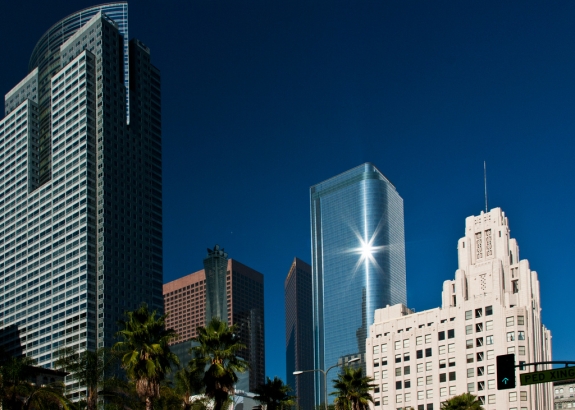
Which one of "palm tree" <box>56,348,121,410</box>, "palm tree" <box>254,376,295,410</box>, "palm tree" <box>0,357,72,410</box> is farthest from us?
"palm tree" <box>254,376,295,410</box>

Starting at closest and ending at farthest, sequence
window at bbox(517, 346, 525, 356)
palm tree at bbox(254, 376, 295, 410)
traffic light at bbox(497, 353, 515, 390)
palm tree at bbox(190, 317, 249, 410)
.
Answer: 1. traffic light at bbox(497, 353, 515, 390)
2. palm tree at bbox(190, 317, 249, 410)
3. palm tree at bbox(254, 376, 295, 410)
4. window at bbox(517, 346, 525, 356)

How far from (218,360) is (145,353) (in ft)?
21.4

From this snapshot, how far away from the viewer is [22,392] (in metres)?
46.5

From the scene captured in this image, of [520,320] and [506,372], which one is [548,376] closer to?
[506,372]

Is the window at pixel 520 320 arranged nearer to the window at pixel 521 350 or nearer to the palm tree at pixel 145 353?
the window at pixel 521 350

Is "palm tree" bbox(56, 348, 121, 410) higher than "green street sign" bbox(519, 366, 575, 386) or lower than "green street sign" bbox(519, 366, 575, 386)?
higher

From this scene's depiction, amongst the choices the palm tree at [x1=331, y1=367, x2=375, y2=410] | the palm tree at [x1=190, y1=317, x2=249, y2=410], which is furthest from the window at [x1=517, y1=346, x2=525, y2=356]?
the palm tree at [x1=190, y1=317, x2=249, y2=410]

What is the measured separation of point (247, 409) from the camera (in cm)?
15600

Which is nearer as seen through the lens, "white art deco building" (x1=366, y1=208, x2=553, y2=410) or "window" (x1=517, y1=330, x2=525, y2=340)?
"window" (x1=517, y1=330, x2=525, y2=340)

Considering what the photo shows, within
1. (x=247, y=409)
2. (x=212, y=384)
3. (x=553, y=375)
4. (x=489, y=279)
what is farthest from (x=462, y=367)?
(x=553, y=375)

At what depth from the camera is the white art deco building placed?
5797 inches

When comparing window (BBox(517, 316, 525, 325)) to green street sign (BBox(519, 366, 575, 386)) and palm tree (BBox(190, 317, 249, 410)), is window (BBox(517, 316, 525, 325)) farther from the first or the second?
green street sign (BBox(519, 366, 575, 386))

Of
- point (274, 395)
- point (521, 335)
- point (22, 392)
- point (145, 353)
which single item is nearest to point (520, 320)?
point (521, 335)

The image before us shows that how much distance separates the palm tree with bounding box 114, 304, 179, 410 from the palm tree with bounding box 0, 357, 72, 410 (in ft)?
18.0
